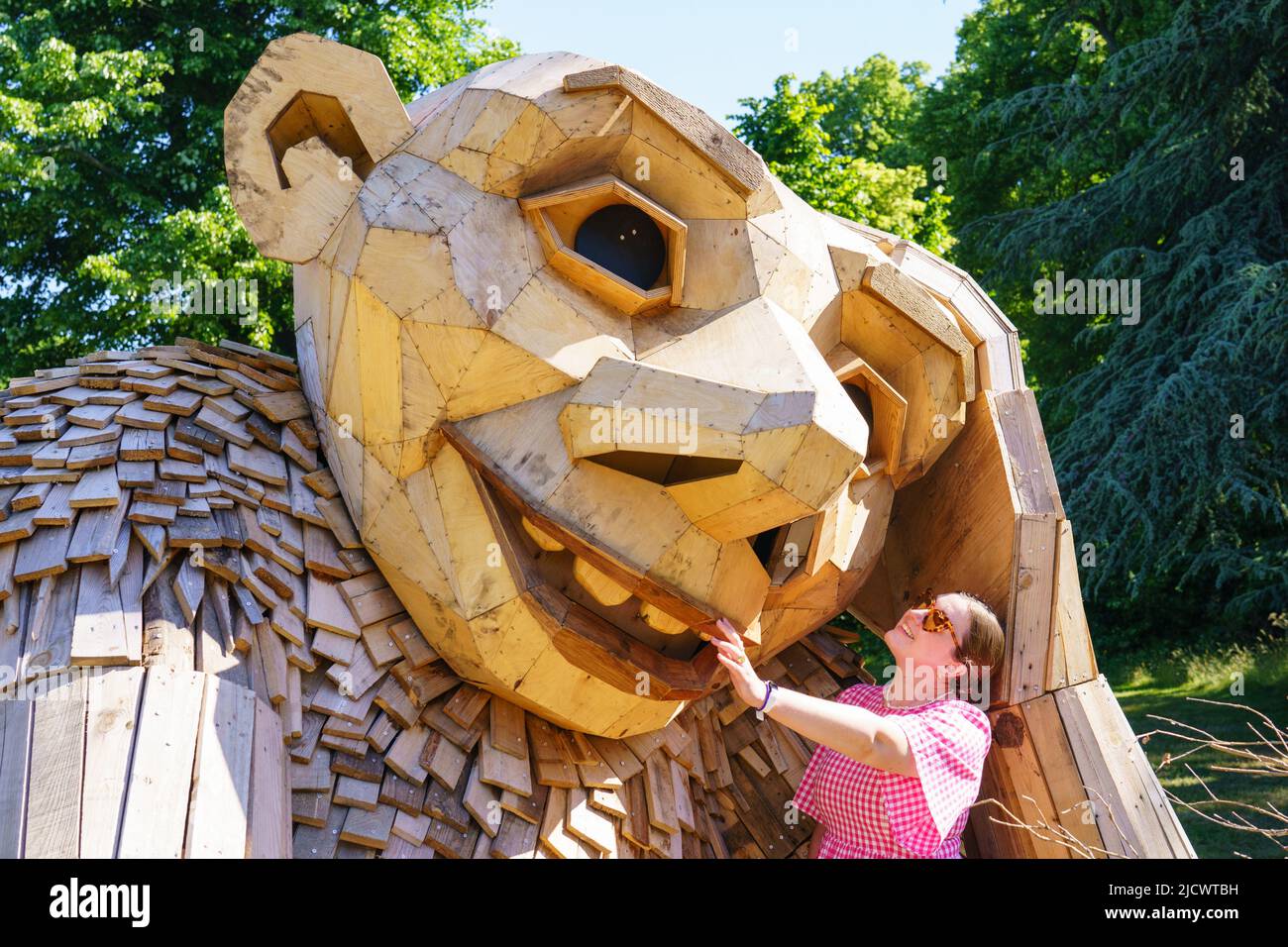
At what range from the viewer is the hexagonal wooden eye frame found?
2943 mm

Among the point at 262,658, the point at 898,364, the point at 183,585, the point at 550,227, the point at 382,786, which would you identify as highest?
the point at 550,227

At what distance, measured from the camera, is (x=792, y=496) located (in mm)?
2719

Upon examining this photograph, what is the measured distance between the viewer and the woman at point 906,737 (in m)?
2.76

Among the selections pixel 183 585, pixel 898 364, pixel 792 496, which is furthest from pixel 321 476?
pixel 898 364

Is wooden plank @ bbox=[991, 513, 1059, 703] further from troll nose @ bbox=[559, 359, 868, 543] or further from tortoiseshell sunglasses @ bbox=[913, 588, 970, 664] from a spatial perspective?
troll nose @ bbox=[559, 359, 868, 543]

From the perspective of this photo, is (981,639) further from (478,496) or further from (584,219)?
(584,219)

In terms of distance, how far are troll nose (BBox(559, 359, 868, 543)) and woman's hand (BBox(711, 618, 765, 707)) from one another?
0.96 ft

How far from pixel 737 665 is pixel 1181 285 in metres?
9.00

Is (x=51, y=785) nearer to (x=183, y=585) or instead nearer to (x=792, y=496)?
(x=183, y=585)

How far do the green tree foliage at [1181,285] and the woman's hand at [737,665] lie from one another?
770cm

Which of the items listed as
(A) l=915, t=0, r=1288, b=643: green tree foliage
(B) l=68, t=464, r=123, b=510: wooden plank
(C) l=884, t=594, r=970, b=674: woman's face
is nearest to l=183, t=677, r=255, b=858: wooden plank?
(B) l=68, t=464, r=123, b=510: wooden plank

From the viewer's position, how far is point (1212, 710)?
33.2 ft

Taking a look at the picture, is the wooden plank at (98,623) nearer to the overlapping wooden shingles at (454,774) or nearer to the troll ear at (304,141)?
the overlapping wooden shingles at (454,774)
